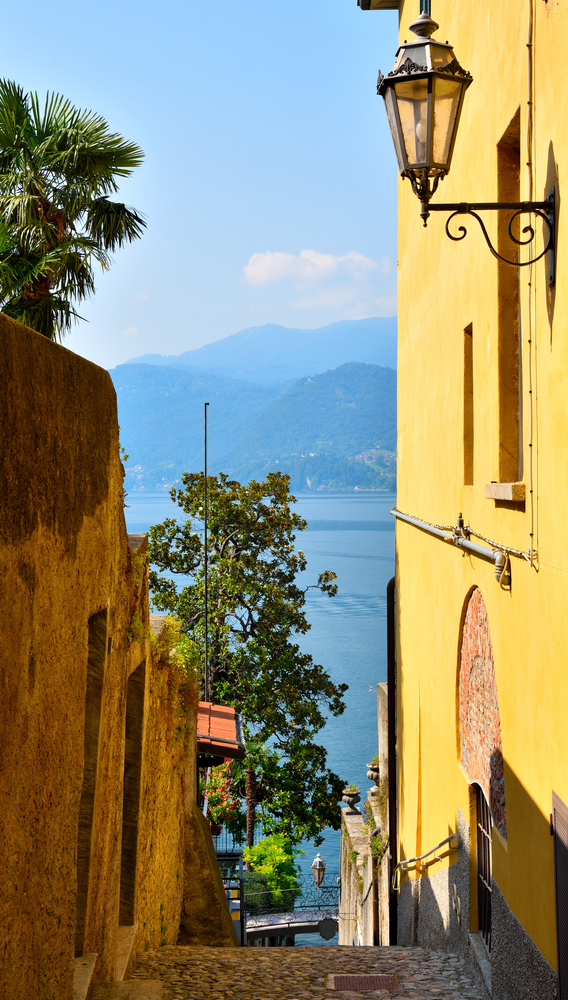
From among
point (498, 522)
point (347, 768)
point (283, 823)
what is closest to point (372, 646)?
point (347, 768)

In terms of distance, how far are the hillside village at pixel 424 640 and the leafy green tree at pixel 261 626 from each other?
9.13 metres

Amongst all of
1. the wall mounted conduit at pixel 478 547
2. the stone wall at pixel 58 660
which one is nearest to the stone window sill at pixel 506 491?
the wall mounted conduit at pixel 478 547

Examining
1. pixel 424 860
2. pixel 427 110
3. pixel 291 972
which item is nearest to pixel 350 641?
pixel 424 860

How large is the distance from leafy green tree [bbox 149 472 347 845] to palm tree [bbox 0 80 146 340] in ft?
36.5

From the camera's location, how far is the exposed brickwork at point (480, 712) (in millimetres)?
5684

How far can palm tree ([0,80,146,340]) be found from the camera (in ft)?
27.2

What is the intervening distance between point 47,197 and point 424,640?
6.11 m

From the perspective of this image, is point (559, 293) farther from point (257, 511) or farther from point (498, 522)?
point (257, 511)

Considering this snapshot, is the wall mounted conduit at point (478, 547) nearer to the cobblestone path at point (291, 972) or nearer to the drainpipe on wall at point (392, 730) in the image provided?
the cobblestone path at point (291, 972)

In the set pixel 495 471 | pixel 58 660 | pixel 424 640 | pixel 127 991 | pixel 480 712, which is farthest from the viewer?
pixel 424 640

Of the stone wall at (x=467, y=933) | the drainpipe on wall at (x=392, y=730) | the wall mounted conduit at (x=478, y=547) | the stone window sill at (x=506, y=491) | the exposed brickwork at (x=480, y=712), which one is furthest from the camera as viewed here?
the drainpipe on wall at (x=392, y=730)

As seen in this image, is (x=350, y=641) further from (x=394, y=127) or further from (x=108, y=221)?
(x=394, y=127)

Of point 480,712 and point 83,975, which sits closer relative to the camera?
point 83,975

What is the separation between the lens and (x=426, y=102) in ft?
13.0
